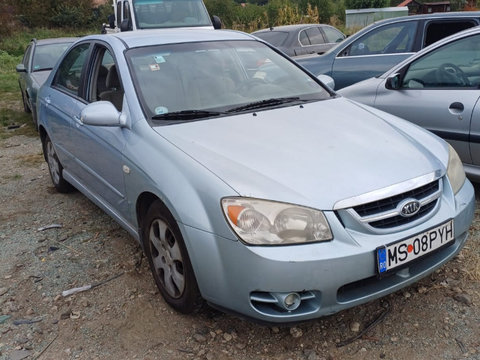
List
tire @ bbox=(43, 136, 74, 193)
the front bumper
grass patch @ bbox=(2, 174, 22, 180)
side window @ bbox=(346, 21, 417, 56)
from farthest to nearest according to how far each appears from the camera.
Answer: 1. side window @ bbox=(346, 21, 417, 56)
2. grass patch @ bbox=(2, 174, 22, 180)
3. tire @ bbox=(43, 136, 74, 193)
4. the front bumper

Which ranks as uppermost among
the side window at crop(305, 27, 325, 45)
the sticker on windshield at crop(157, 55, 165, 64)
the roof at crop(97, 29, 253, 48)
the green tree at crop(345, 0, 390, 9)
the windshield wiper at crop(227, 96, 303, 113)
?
the roof at crop(97, 29, 253, 48)

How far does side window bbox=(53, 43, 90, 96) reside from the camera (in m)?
4.06

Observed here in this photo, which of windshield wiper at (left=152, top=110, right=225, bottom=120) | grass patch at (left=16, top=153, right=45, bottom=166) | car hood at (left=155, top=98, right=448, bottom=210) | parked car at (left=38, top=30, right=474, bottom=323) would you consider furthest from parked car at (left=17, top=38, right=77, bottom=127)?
car hood at (left=155, top=98, right=448, bottom=210)

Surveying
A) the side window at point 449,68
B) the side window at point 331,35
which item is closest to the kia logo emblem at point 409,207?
the side window at point 449,68

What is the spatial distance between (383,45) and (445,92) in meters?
2.69

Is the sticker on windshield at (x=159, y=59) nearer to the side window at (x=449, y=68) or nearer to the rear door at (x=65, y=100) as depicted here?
the rear door at (x=65, y=100)

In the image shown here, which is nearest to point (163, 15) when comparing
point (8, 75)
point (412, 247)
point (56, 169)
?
point (56, 169)

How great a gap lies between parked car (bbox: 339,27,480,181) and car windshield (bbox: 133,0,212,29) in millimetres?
6475

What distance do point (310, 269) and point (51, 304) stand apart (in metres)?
1.74

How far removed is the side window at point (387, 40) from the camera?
6.15 m

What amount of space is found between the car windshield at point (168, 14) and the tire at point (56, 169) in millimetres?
5527

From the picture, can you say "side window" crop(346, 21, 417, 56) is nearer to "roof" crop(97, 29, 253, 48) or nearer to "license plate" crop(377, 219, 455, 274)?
"roof" crop(97, 29, 253, 48)

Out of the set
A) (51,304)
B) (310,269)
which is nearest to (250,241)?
(310,269)

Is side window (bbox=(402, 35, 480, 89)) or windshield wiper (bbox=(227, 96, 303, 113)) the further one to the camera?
side window (bbox=(402, 35, 480, 89))
